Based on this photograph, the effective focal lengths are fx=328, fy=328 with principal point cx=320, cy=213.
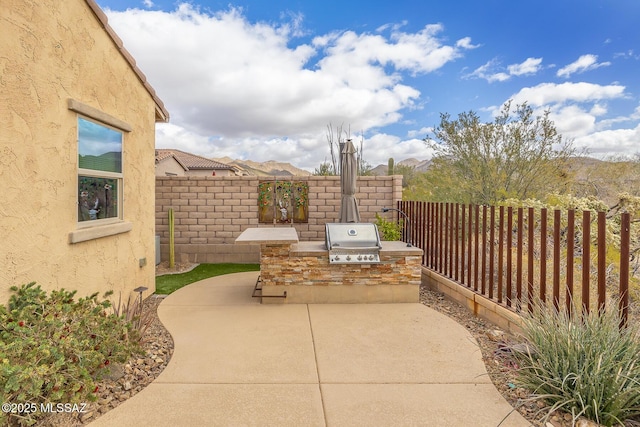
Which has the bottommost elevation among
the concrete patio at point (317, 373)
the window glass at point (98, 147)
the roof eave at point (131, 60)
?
the concrete patio at point (317, 373)

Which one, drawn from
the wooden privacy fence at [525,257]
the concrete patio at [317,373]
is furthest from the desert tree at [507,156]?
the concrete patio at [317,373]

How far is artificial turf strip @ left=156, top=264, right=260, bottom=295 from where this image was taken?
22.4 ft

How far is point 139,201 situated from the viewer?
5848 mm

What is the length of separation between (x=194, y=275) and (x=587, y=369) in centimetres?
739

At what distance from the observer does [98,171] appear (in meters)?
4.59

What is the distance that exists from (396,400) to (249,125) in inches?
1472

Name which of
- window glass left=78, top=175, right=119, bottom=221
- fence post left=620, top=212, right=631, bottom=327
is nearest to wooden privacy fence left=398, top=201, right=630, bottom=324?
fence post left=620, top=212, right=631, bottom=327

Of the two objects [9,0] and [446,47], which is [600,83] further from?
[9,0]

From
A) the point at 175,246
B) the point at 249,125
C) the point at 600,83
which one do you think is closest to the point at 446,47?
the point at 600,83

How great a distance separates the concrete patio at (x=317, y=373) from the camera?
102 inches

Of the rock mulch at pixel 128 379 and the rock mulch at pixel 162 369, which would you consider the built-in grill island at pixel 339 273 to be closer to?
the rock mulch at pixel 162 369

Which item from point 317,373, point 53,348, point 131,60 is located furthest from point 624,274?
point 131,60

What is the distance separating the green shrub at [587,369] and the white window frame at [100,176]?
200 inches

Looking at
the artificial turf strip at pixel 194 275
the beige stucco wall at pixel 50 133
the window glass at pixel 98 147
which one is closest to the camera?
the beige stucco wall at pixel 50 133
